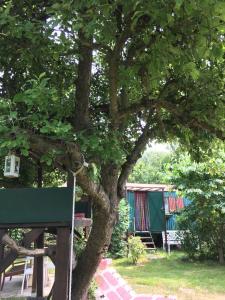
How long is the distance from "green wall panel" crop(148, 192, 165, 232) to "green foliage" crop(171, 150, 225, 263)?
338 centimetres

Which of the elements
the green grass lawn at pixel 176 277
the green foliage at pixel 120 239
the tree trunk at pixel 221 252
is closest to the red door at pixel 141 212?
the green foliage at pixel 120 239

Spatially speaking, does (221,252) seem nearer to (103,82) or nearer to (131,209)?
(131,209)

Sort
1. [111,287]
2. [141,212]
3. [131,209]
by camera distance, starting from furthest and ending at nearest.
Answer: [141,212] → [131,209] → [111,287]

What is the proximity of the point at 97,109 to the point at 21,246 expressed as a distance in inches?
107

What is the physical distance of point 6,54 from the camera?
16.7 feet

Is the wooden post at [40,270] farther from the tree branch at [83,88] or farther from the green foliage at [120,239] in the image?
the green foliage at [120,239]

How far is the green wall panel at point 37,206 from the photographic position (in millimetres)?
4031

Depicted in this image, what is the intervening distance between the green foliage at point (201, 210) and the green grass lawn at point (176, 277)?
2.35ft

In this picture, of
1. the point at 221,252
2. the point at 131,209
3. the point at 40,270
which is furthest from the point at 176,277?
the point at 131,209

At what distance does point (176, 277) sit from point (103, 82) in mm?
6880

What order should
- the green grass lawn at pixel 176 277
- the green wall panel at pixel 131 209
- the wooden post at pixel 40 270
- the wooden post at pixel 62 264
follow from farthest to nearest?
the green wall panel at pixel 131 209 → the green grass lawn at pixel 176 277 → the wooden post at pixel 40 270 → the wooden post at pixel 62 264

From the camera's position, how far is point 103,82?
6719mm

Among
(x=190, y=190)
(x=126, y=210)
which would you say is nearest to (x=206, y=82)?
(x=190, y=190)

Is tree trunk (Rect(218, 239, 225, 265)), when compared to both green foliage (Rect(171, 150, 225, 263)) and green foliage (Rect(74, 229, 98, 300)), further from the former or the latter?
green foliage (Rect(74, 229, 98, 300))
